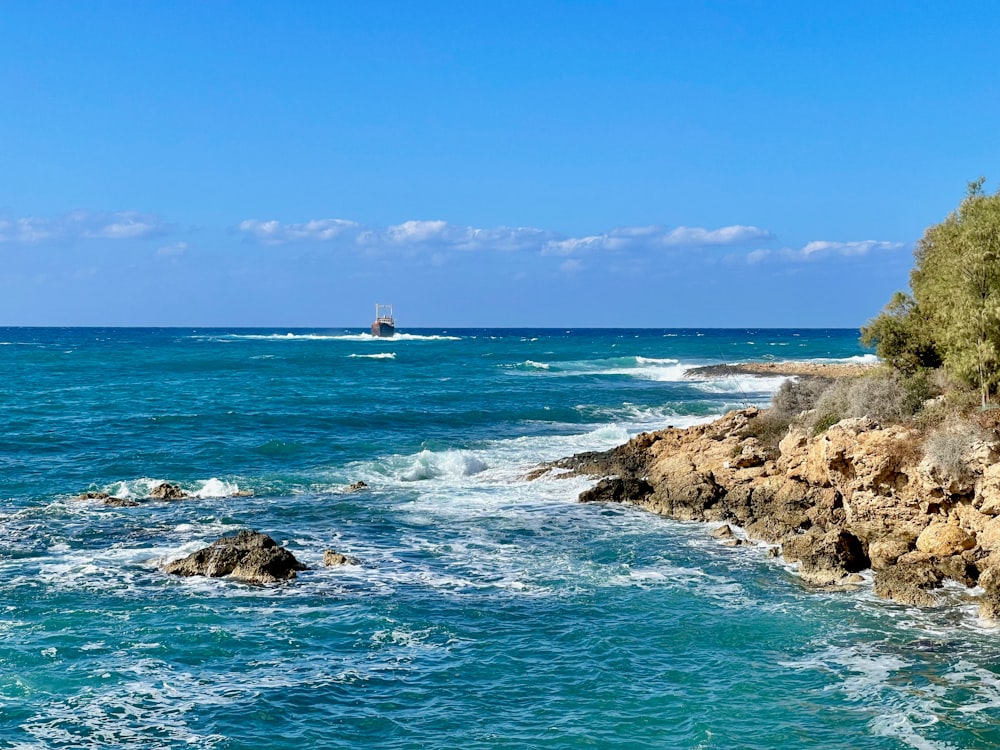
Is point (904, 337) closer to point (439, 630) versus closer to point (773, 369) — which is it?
point (439, 630)

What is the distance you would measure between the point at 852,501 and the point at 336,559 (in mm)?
10959

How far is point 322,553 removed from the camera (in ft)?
65.5

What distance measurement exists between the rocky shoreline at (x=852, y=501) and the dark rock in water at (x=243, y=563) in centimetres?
986

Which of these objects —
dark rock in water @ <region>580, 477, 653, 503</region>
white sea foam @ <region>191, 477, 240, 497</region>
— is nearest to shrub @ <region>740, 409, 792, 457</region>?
dark rock in water @ <region>580, 477, 653, 503</region>

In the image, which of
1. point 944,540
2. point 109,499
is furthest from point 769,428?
point 109,499

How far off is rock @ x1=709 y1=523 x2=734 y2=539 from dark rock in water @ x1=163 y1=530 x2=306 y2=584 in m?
9.28

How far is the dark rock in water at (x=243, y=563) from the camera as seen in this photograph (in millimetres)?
17703

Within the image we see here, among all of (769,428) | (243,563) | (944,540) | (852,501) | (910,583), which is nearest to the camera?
(910,583)

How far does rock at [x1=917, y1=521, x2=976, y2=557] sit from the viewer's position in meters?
17.2

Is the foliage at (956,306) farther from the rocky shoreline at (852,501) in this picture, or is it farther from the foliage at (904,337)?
the rocky shoreline at (852,501)

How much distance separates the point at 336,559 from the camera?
19.0m

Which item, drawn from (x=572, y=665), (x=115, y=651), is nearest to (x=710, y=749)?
(x=572, y=665)

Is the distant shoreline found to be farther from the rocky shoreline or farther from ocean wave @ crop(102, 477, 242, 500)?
ocean wave @ crop(102, 477, 242, 500)

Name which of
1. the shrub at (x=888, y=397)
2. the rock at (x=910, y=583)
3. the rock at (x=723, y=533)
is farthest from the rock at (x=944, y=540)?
the shrub at (x=888, y=397)
